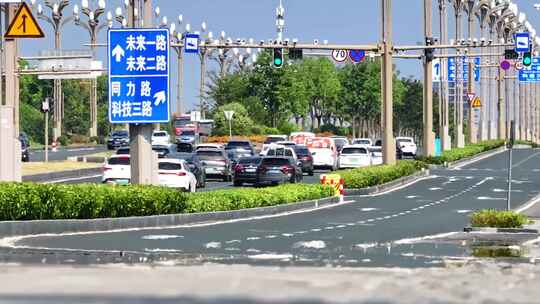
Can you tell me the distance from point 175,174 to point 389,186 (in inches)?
604

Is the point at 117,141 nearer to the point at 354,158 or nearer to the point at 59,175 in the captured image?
the point at 354,158

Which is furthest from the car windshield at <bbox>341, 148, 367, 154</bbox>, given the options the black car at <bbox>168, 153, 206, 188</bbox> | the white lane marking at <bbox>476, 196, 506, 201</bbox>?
the white lane marking at <bbox>476, 196, 506, 201</bbox>

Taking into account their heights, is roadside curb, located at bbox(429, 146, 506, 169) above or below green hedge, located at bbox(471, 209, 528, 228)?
above

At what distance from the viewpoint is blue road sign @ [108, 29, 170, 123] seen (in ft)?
115

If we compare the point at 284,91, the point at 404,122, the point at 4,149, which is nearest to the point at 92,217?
the point at 4,149

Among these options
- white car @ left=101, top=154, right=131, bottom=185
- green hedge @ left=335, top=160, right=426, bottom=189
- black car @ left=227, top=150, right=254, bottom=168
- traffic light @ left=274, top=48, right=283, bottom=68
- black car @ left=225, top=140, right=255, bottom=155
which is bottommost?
Answer: green hedge @ left=335, top=160, right=426, bottom=189

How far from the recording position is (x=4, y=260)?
22.2m

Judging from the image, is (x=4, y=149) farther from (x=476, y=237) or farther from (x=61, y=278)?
(x=61, y=278)

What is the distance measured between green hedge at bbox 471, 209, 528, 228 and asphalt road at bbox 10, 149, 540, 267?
3.58ft

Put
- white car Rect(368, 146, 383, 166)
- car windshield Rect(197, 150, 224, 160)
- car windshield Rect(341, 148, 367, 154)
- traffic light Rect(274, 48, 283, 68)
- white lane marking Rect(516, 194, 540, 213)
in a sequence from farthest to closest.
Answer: white car Rect(368, 146, 383, 166), car windshield Rect(341, 148, 367, 154), car windshield Rect(197, 150, 224, 160), traffic light Rect(274, 48, 283, 68), white lane marking Rect(516, 194, 540, 213)

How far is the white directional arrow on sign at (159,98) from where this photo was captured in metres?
35.0

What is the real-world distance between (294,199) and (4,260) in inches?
867

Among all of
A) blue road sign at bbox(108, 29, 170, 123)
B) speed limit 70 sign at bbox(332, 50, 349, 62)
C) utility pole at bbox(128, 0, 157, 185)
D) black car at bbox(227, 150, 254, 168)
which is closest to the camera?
blue road sign at bbox(108, 29, 170, 123)

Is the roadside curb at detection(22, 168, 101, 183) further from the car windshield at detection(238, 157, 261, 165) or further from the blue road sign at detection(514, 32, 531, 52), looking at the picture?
the blue road sign at detection(514, 32, 531, 52)
